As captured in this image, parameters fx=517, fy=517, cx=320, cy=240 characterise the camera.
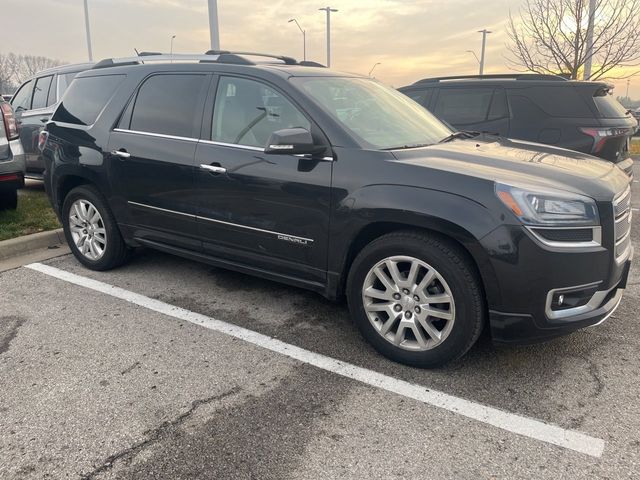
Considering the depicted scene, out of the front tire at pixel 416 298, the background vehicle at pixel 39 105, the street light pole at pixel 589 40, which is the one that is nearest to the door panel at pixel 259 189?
the front tire at pixel 416 298

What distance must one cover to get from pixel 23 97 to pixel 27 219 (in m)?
3.75

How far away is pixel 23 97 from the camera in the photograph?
8703 mm

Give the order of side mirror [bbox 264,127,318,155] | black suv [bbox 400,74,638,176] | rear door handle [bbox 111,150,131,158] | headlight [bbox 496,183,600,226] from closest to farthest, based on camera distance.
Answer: headlight [bbox 496,183,600,226]
side mirror [bbox 264,127,318,155]
rear door handle [bbox 111,150,131,158]
black suv [bbox 400,74,638,176]

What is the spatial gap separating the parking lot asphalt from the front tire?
161 mm

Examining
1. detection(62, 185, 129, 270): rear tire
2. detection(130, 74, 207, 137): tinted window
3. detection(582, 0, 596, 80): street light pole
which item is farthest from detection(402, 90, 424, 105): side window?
detection(582, 0, 596, 80): street light pole

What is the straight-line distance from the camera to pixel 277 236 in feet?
11.5

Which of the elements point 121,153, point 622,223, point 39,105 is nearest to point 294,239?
point 121,153

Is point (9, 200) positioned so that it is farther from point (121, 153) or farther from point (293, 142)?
point (293, 142)

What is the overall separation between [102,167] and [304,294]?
202 cm

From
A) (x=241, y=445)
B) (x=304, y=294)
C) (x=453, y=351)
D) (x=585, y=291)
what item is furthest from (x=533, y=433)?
(x=304, y=294)

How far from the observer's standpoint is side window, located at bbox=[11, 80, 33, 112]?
8550mm

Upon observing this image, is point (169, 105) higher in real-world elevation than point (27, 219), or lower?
higher

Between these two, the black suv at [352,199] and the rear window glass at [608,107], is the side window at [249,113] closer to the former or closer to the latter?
the black suv at [352,199]

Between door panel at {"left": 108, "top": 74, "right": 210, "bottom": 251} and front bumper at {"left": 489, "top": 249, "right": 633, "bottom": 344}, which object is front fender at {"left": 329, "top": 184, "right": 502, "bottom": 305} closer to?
front bumper at {"left": 489, "top": 249, "right": 633, "bottom": 344}
